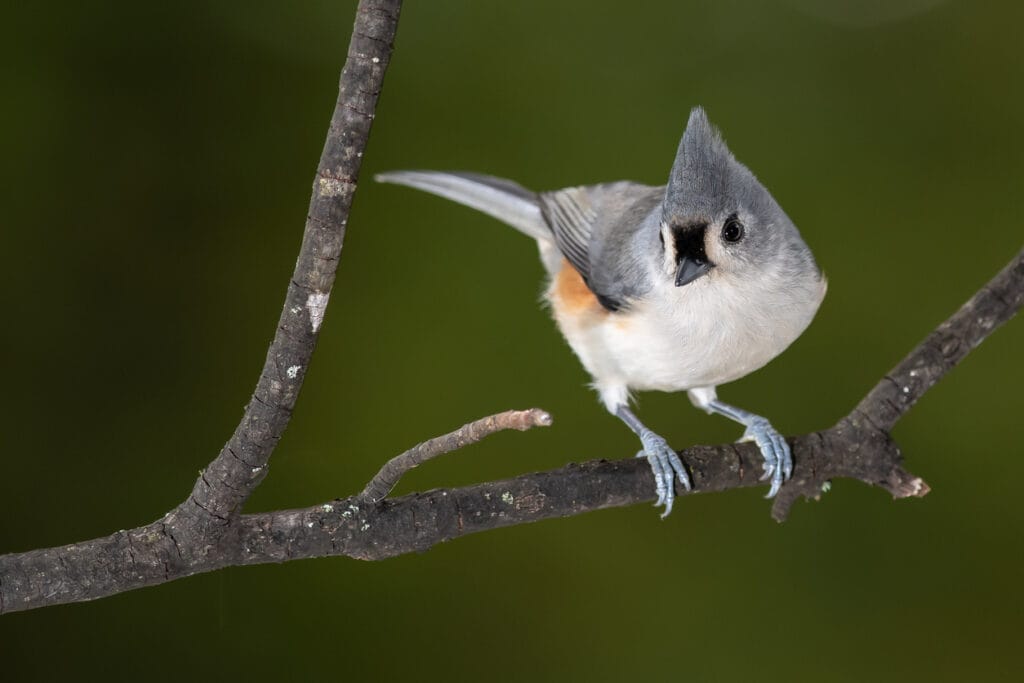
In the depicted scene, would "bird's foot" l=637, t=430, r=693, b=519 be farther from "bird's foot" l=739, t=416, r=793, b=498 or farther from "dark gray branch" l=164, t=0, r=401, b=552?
"dark gray branch" l=164, t=0, r=401, b=552

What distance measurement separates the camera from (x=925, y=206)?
234cm

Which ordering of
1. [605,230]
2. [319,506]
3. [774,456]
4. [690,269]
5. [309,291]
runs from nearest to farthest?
[309,291]
[319,506]
[690,269]
[774,456]
[605,230]

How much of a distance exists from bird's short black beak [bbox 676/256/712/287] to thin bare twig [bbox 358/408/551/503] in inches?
18.7

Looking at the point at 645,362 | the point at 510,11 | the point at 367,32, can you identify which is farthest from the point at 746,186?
the point at 510,11

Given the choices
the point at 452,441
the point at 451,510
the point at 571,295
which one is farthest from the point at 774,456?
the point at 452,441

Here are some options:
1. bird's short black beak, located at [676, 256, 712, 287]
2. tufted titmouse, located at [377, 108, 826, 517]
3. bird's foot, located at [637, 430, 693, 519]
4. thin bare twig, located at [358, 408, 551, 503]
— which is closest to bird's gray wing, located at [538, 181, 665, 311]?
tufted titmouse, located at [377, 108, 826, 517]

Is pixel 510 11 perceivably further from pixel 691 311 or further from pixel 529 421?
pixel 529 421

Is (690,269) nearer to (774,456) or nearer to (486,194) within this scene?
(774,456)

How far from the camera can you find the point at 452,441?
Answer: 1.15 metres

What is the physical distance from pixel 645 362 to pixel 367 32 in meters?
0.79

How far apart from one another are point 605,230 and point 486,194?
0.76 ft

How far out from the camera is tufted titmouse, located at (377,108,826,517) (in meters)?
1.49

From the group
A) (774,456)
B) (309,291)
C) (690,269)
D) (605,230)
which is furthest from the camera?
(605,230)

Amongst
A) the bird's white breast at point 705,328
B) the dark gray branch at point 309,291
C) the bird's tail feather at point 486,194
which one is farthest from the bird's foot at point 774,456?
the dark gray branch at point 309,291
